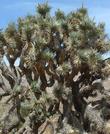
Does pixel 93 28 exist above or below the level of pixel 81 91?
above

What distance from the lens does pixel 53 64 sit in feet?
36.4

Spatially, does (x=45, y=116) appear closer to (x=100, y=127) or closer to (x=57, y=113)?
(x=57, y=113)

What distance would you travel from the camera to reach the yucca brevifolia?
1059 centimetres

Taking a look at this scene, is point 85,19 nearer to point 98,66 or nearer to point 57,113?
point 98,66

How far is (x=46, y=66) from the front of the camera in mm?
11109

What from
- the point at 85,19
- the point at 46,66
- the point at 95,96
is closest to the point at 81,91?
the point at 95,96

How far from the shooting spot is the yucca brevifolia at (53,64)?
34.7 ft

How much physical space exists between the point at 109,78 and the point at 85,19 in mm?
1855

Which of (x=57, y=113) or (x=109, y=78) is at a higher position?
(x=109, y=78)

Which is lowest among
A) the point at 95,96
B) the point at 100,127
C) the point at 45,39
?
the point at 100,127

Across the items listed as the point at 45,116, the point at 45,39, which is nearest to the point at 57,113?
the point at 45,116

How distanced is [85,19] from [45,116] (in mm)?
2524

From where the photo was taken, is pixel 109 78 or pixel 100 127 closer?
pixel 100 127

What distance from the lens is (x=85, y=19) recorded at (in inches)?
423
